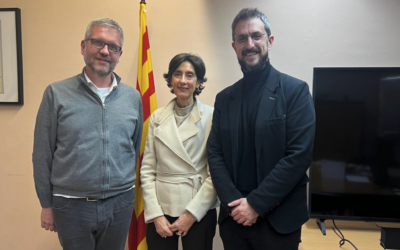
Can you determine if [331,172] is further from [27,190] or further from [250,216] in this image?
[27,190]

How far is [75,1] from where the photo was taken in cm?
209

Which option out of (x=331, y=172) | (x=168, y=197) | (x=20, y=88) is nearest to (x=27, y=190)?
(x=20, y=88)

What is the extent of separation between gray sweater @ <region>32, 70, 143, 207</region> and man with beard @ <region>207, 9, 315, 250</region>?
514mm

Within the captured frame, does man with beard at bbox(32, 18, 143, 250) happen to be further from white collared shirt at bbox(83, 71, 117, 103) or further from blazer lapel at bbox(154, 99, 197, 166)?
blazer lapel at bbox(154, 99, 197, 166)

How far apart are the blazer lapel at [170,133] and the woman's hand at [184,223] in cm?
26

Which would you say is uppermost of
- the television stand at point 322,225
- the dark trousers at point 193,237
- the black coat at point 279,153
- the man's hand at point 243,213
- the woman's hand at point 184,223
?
the black coat at point 279,153

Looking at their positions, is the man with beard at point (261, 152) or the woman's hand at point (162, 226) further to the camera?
the woman's hand at point (162, 226)

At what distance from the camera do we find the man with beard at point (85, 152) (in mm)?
1288

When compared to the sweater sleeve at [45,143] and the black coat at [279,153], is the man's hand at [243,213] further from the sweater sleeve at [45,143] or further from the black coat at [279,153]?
the sweater sleeve at [45,143]

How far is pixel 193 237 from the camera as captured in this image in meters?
1.42

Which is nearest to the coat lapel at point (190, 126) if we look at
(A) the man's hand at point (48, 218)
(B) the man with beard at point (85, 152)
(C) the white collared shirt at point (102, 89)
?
(B) the man with beard at point (85, 152)

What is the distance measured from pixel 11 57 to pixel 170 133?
5.03 ft

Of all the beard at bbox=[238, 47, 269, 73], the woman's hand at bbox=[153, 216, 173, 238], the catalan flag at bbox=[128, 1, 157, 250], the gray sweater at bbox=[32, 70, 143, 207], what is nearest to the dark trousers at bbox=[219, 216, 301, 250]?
the woman's hand at bbox=[153, 216, 173, 238]

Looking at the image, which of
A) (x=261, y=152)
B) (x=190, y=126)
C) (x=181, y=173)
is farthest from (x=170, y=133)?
(x=261, y=152)
